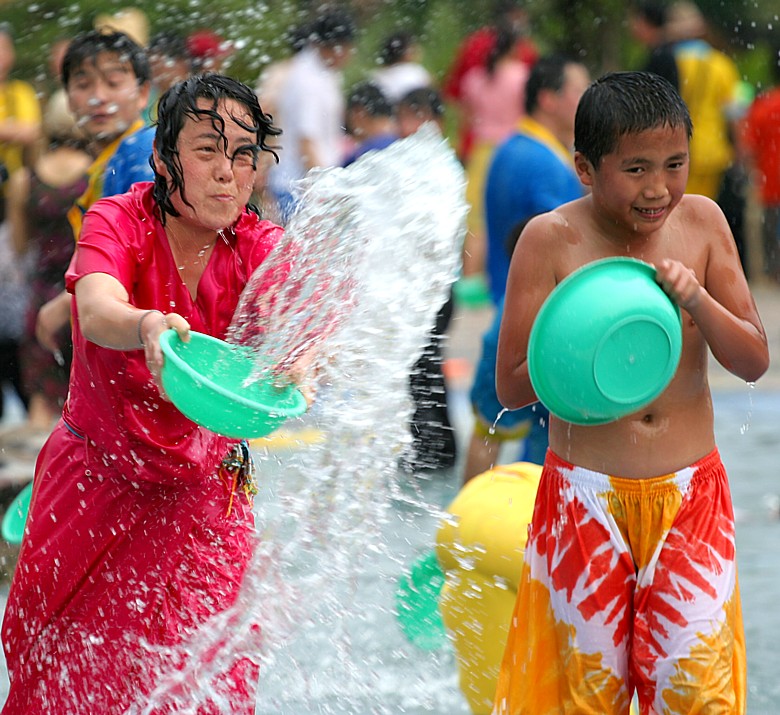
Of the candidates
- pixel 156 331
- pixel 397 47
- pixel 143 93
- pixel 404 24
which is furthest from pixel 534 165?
pixel 404 24

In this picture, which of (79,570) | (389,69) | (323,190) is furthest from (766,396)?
(79,570)

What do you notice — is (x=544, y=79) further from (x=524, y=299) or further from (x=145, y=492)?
(x=145, y=492)

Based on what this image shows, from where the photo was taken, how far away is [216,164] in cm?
266

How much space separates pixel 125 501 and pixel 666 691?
3.71 feet

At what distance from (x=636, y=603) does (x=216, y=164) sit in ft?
3.83

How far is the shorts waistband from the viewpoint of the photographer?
2.71 metres

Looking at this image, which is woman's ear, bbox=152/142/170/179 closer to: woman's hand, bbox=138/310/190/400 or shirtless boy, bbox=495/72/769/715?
woman's hand, bbox=138/310/190/400

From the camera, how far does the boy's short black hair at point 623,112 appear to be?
2.64 metres

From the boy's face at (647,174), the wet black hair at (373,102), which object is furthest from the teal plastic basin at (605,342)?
the wet black hair at (373,102)

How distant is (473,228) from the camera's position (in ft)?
35.6

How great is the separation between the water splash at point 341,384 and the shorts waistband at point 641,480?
576 millimetres

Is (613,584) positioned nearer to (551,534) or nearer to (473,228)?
(551,534)

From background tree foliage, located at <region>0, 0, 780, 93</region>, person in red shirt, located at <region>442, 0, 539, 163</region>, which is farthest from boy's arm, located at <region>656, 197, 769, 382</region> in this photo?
background tree foliage, located at <region>0, 0, 780, 93</region>

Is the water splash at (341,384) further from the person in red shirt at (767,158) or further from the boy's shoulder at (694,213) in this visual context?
the person in red shirt at (767,158)
